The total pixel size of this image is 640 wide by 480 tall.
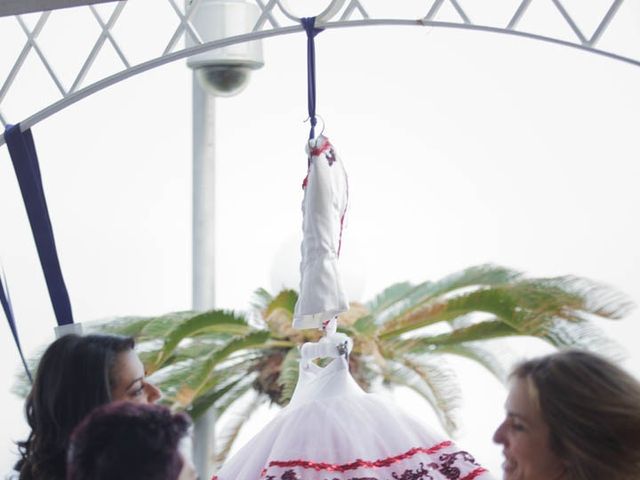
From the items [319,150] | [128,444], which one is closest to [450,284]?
[319,150]

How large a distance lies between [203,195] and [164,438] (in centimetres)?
779

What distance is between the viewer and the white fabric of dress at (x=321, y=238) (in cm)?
364

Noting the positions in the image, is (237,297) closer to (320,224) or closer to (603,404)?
(320,224)

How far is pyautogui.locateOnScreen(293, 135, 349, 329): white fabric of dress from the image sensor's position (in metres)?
3.64

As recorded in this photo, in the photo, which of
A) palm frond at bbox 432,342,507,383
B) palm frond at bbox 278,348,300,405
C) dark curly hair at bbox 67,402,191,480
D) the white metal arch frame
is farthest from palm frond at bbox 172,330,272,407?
dark curly hair at bbox 67,402,191,480

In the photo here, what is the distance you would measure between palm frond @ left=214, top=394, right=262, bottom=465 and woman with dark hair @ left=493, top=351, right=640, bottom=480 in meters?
6.36

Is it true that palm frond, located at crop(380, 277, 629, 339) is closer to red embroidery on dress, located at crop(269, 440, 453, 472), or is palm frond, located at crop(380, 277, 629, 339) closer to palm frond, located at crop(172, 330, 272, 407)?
palm frond, located at crop(172, 330, 272, 407)

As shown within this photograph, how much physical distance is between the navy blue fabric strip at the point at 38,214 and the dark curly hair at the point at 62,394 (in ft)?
3.52

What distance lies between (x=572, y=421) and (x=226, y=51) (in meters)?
5.90

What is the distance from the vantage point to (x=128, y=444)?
1941 millimetres

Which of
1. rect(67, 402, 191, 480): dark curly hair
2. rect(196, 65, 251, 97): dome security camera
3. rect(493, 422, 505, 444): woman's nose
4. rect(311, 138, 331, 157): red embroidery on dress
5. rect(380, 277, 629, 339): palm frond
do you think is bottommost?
rect(493, 422, 505, 444): woman's nose

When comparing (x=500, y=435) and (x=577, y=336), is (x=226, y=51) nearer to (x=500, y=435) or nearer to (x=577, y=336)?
(x=577, y=336)

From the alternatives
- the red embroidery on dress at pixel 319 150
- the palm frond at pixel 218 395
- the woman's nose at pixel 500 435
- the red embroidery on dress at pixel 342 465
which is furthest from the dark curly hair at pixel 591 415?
the palm frond at pixel 218 395

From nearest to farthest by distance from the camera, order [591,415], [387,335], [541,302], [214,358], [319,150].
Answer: [591,415]
[319,150]
[541,302]
[214,358]
[387,335]
